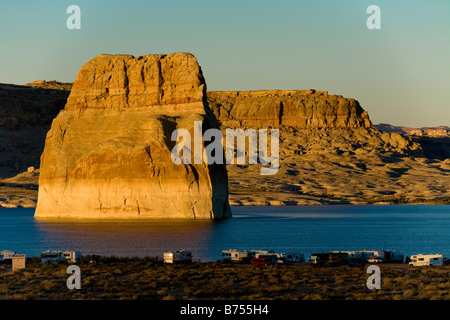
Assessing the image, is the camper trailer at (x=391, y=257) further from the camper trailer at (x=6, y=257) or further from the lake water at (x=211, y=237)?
the camper trailer at (x=6, y=257)

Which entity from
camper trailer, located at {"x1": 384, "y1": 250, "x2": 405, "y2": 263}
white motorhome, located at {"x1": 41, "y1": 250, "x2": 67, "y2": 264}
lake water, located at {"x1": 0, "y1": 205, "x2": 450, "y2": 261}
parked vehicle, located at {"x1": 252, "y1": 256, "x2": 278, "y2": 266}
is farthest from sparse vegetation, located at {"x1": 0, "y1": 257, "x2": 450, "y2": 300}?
lake water, located at {"x1": 0, "y1": 205, "x2": 450, "y2": 261}

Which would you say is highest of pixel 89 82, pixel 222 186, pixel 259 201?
pixel 89 82

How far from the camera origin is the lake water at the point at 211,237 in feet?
187

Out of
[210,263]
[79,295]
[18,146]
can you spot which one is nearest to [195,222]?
[210,263]

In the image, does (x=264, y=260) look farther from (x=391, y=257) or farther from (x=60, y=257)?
(x=60, y=257)

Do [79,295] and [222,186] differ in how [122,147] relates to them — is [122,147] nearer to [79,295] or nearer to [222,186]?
[222,186]

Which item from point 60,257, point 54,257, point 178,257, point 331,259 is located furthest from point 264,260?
point 54,257

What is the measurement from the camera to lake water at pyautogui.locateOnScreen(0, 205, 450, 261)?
187 ft

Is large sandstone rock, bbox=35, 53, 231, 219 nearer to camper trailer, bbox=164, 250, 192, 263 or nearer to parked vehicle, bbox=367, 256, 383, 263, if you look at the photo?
camper trailer, bbox=164, 250, 192, 263

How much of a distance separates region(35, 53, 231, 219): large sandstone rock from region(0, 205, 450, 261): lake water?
1.83 m

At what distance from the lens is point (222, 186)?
78750mm

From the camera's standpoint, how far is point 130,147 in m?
76.9

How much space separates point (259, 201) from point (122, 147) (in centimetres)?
6208

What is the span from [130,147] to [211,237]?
56.3 feet
